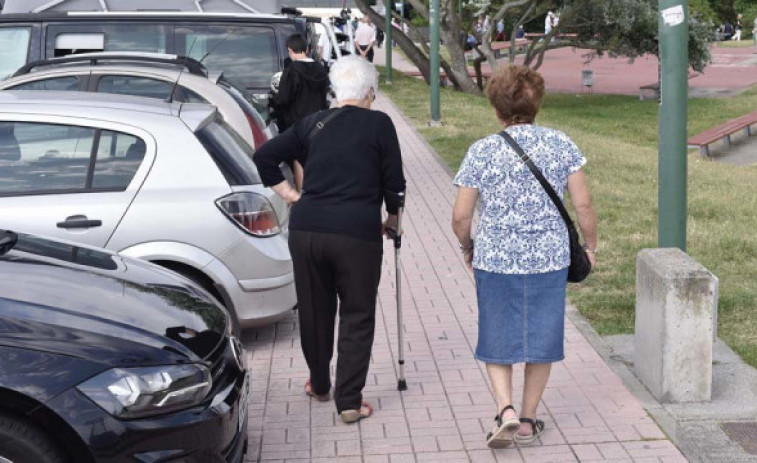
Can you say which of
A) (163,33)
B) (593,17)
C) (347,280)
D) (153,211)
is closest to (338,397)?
(347,280)

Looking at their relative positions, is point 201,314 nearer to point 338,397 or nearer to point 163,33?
point 338,397

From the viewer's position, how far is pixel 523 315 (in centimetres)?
532

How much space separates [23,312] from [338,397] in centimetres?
197

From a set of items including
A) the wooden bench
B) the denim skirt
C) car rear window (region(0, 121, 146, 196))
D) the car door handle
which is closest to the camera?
the denim skirt

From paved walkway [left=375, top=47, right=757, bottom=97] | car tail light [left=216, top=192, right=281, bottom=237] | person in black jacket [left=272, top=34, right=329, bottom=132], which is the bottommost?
paved walkway [left=375, top=47, right=757, bottom=97]

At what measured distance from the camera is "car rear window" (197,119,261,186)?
686 cm

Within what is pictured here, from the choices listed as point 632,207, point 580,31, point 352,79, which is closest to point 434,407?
point 352,79

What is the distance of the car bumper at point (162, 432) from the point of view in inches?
159

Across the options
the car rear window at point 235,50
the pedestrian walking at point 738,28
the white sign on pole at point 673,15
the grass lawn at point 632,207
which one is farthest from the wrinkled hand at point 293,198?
the pedestrian walking at point 738,28

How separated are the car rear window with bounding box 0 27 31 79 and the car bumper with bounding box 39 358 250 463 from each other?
27.3 ft

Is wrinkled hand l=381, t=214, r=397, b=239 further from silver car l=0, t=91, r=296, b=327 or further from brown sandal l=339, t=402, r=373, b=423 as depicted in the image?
silver car l=0, t=91, r=296, b=327

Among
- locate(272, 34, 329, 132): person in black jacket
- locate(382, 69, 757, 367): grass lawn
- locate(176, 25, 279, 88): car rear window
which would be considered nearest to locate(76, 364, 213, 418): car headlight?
locate(382, 69, 757, 367): grass lawn

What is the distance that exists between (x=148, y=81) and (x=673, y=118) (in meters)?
5.06

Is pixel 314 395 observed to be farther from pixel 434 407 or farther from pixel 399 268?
pixel 399 268
